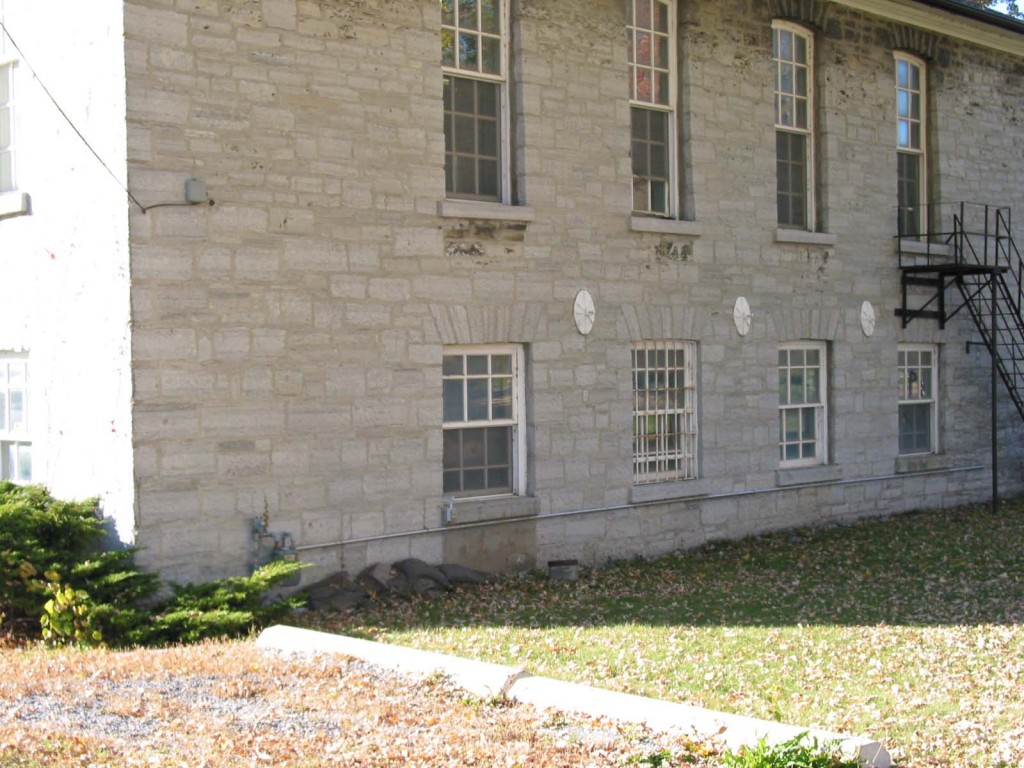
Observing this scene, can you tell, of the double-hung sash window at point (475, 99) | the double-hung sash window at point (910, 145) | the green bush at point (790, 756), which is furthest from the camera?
the double-hung sash window at point (910, 145)

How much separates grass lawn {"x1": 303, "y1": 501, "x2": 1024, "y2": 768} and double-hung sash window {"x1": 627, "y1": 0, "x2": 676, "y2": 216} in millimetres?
4128

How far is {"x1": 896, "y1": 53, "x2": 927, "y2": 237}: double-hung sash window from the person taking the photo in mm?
18203

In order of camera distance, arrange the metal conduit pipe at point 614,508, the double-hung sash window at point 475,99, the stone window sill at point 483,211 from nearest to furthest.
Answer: the metal conduit pipe at point 614,508, the stone window sill at point 483,211, the double-hung sash window at point 475,99

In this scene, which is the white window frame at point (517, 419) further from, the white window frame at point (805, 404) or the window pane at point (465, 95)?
the white window frame at point (805, 404)

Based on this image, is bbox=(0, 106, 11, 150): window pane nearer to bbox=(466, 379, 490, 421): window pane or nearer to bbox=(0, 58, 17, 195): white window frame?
bbox=(0, 58, 17, 195): white window frame

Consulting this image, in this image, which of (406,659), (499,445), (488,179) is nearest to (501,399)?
(499,445)

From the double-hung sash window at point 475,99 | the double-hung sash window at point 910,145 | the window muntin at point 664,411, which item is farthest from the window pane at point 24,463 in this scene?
the double-hung sash window at point 910,145

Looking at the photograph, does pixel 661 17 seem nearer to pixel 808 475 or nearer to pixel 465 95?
pixel 465 95

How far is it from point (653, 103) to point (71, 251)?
6.84 meters

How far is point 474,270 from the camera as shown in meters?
12.6

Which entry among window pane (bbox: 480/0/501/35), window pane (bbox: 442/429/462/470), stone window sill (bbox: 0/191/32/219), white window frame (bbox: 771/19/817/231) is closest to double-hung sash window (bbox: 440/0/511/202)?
window pane (bbox: 480/0/501/35)

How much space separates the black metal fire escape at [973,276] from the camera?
18.0 meters

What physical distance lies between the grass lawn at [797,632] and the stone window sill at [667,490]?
0.66 m

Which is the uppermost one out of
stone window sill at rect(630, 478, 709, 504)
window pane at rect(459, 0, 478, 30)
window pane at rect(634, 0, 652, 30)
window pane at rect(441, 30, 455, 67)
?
window pane at rect(634, 0, 652, 30)
